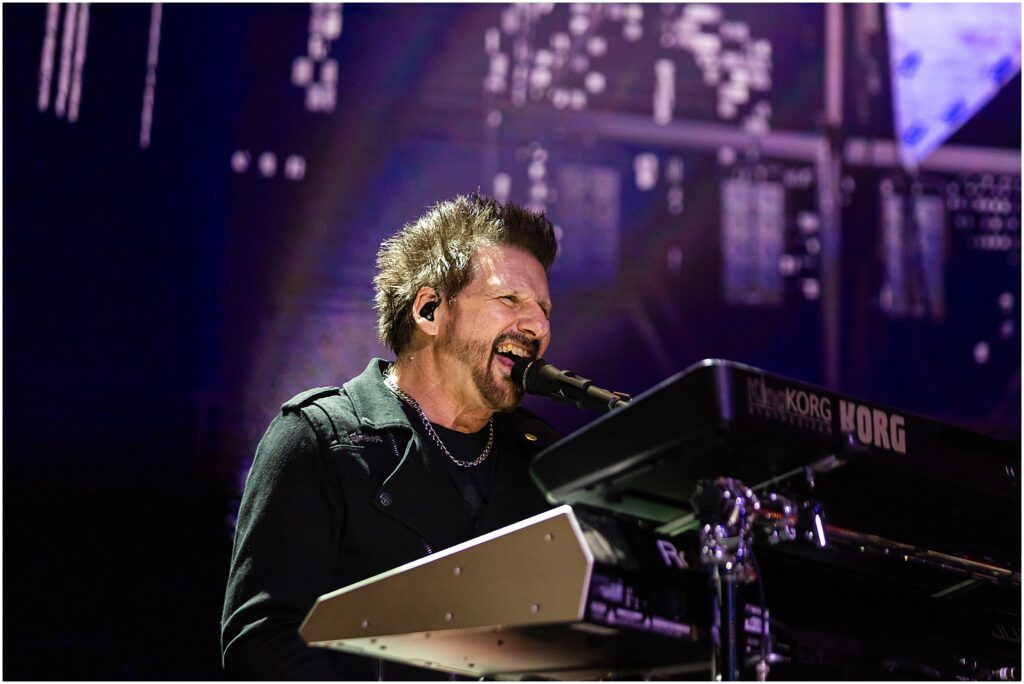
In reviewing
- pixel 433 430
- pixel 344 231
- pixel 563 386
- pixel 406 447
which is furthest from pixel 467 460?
pixel 344 231

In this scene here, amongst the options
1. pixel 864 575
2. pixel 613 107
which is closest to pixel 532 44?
pixel 613 107

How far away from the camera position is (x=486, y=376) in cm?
209

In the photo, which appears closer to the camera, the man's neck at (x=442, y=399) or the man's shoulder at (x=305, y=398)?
the man's shoulder at (x=305, y=398)

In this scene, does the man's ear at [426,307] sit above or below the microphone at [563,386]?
above

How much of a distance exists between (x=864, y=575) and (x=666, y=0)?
2.65 meters

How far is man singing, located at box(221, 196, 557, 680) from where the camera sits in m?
1.68

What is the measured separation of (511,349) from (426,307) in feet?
0.79

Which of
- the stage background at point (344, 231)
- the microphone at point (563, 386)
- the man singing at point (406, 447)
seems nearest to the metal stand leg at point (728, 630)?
the microphone at point (563, 386)

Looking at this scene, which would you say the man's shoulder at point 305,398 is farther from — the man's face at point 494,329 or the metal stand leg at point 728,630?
the metal stand leg at point 728,630

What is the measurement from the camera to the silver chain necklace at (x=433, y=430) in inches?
81.4

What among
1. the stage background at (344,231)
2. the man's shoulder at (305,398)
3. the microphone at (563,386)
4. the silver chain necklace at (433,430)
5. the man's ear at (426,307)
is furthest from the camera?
the stage background at (344,231)

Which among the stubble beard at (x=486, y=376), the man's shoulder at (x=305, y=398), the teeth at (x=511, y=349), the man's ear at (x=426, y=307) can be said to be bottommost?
the man's shoulder at (x=305, y=398)

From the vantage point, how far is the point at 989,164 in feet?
12.3

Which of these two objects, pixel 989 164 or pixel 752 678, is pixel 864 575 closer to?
pixel 752 678
